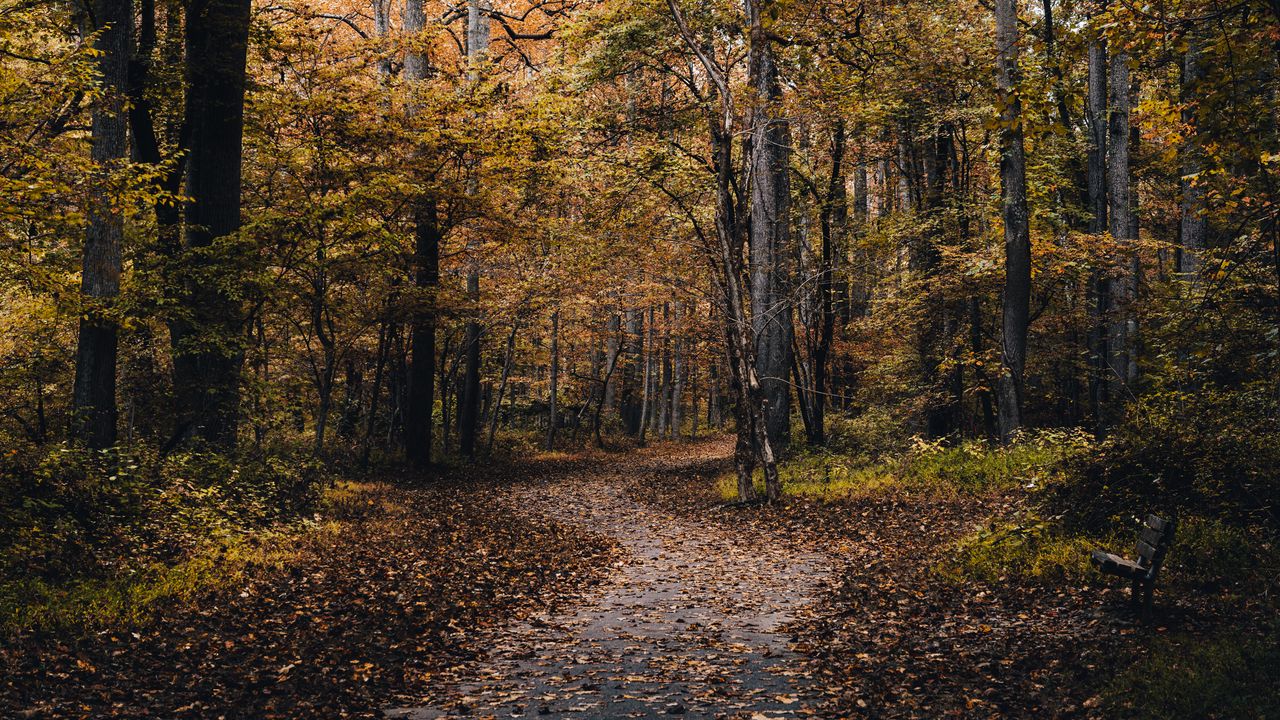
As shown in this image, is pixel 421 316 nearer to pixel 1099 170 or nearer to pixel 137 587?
pixel 137 587

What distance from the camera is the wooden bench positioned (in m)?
Answer: 5.70

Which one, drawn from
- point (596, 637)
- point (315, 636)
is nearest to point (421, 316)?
point (315, 636)

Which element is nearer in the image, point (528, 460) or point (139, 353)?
point (139, 353)

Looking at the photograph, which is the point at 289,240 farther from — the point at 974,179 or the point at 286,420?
the point at 974,179

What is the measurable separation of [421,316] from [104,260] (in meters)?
8.83

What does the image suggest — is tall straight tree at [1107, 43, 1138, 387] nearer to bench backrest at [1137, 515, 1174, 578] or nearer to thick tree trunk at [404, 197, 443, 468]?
bench backrest at [1137, 515, 1174, 578]

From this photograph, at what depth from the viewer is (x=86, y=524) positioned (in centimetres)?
776

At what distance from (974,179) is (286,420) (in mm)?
21342

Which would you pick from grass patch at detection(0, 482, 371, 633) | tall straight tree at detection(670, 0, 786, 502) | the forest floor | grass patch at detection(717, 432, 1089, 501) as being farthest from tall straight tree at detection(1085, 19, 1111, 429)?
grass patch at detection(0, 482, 371, 633)

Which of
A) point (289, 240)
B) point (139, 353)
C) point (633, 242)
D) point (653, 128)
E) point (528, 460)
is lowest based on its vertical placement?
point (528, 460)

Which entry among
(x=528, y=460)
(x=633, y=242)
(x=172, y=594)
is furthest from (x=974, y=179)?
(x=172, y=594)

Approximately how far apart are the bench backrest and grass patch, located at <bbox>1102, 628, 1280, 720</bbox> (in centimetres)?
65

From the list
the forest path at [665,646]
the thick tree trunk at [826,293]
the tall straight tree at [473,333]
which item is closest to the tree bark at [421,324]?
the tall straight tree at [473,333]

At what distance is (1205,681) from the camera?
4.50 meters
